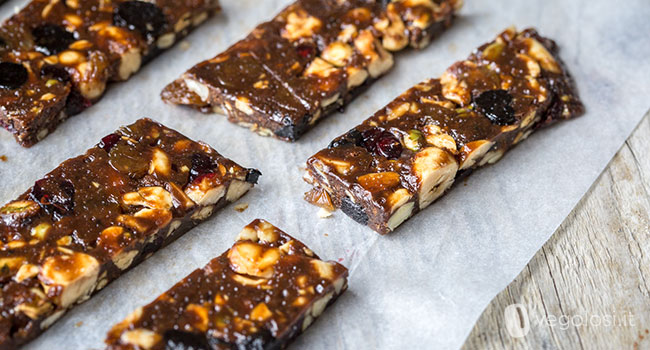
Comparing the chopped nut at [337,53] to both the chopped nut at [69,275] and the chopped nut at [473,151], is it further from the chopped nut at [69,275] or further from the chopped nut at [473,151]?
the chopped nut at [69,275]

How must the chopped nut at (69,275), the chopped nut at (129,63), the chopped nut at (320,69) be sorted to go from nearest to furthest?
the chopped nut at (69,275) → the chopped nut at (320,69) → the chopped nut at (129,63)

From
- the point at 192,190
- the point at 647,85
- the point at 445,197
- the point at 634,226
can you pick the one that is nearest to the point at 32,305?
the point at 192,190

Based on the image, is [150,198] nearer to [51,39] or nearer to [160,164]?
[160,164]

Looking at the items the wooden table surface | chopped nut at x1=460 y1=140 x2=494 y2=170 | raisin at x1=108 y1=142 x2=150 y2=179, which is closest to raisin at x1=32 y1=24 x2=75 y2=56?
raisin at x1=108 y1=142 x2=150 y2=179

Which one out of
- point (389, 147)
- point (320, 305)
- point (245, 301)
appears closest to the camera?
point (245, 301)

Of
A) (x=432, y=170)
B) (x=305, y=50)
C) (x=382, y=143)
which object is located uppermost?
(x=305, y=50)

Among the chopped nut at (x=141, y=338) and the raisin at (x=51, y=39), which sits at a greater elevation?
the raisin at (x=51, y=39)

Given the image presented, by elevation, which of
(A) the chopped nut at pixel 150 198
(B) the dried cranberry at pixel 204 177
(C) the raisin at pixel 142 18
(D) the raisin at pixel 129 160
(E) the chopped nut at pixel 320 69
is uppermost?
(C) the raisin at pixel 142 18

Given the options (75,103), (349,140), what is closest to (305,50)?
(349,140)

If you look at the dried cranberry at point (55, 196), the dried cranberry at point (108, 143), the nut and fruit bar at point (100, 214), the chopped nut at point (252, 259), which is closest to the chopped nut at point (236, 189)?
the nut and fruit bar at point (100, 214)
